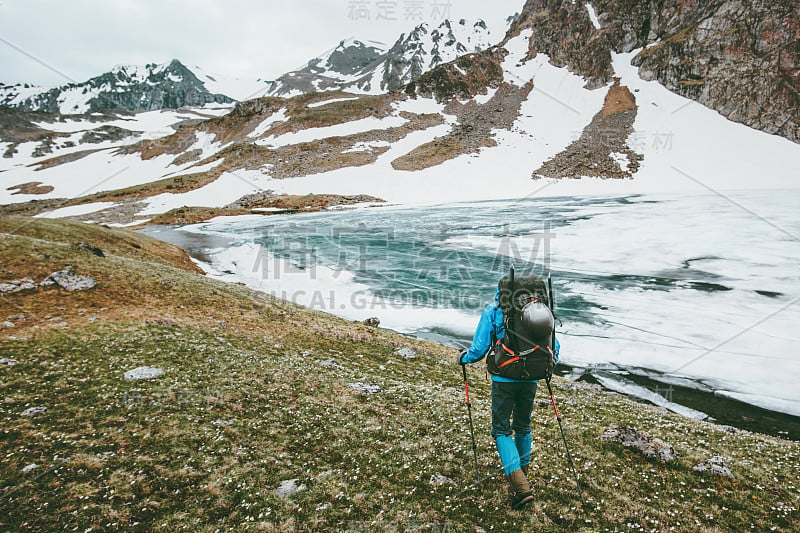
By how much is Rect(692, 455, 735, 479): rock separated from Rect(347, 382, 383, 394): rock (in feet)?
31.7

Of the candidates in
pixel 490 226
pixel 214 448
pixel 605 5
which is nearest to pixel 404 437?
pixel 214 448

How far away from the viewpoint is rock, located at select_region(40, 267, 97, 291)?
64.1 feet

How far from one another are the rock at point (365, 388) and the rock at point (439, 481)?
551 cm

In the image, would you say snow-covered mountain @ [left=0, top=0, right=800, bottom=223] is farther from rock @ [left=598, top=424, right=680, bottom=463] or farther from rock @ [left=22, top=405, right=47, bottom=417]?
rock @ [left=22, top=405, right=47, bottom=417]

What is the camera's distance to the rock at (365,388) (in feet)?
45.5

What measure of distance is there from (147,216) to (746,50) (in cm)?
22246

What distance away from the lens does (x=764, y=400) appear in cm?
1566

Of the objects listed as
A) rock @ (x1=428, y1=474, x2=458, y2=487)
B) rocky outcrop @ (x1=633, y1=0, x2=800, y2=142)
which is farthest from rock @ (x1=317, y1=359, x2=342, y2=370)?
rocky outcrop @ (x1=633, y1=0, x2=800, y2=142)

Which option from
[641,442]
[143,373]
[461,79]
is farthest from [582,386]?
[461,79]

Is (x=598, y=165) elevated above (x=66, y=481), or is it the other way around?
(x=598, y=165)

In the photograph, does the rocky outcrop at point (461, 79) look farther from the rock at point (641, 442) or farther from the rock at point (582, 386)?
the rock at point (641, 442)

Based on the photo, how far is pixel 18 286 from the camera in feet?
59.8

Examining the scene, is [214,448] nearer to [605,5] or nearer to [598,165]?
[598,165]

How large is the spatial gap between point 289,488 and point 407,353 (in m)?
11.0
